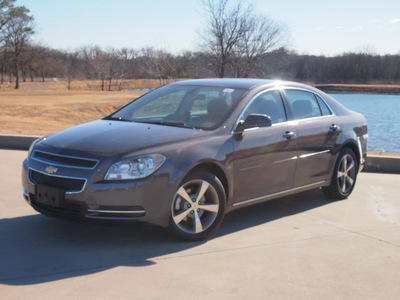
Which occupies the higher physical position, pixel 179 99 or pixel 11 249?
pixel 179 99

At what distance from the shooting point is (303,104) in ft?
21.4

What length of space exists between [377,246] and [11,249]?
11.4ft

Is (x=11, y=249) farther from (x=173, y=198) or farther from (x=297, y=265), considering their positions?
(x=297, y=265)

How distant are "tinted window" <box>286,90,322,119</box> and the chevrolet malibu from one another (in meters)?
0.02

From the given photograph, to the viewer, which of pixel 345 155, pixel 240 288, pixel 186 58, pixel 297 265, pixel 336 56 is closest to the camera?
pixel 240 288

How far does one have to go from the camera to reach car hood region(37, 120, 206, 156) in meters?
4.70

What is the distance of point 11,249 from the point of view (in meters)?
4.57

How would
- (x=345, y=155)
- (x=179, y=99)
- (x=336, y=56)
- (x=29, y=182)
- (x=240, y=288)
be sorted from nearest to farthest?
(x=240, y=288) → (x=29, y=182) → (x=179, y=99) → (x=345, y=155) → (x=336, y=56)

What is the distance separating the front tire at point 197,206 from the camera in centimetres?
482

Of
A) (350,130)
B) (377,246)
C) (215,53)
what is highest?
(215,53)

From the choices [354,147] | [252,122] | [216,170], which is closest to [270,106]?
[252,122]

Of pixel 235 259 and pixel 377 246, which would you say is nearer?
pixel 235 259

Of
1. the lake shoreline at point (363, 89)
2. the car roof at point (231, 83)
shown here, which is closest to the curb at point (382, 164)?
the car roof at point (231, 83)

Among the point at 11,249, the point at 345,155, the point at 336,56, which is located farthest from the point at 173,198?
the point at 336,56
